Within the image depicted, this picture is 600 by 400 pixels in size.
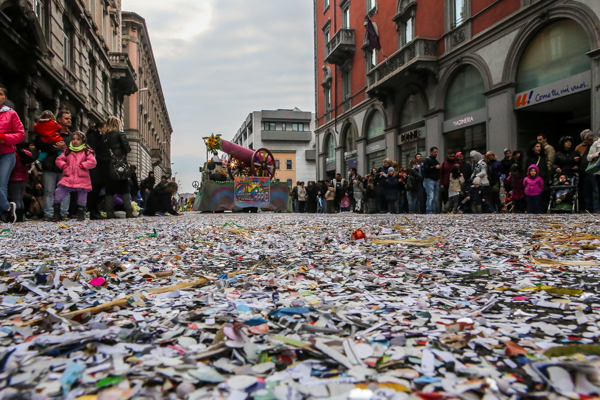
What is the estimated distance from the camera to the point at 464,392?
95cm

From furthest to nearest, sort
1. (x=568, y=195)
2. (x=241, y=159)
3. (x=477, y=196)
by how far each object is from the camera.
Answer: (x=241, y=159)
(x=477, y=196)
(x=568, y=195)

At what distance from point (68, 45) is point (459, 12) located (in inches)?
655

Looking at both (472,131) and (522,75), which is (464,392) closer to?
(522,75)

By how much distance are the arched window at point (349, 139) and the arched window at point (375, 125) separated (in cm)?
197

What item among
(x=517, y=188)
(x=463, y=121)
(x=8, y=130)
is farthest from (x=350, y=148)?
(x=8, y=130)

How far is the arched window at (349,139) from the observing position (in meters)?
28.4

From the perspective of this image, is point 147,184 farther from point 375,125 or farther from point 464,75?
point 375,125

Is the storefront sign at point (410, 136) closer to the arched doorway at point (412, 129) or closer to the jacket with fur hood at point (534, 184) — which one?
the arched doorway at point (412, 129)

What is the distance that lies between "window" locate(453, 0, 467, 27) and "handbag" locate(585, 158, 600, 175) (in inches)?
424

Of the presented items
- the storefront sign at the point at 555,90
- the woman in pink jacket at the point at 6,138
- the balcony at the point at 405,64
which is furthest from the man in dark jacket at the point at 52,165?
the balcony at the point at 405,64

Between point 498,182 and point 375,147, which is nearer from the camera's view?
point 498,182

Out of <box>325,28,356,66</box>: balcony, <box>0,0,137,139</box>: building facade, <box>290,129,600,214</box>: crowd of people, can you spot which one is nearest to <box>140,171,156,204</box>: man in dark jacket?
<box>0,0,137,139</box>: building facade

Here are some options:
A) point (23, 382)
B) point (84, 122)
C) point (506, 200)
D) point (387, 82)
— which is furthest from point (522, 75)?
point (84, 122)

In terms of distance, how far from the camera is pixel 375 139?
25.3m
